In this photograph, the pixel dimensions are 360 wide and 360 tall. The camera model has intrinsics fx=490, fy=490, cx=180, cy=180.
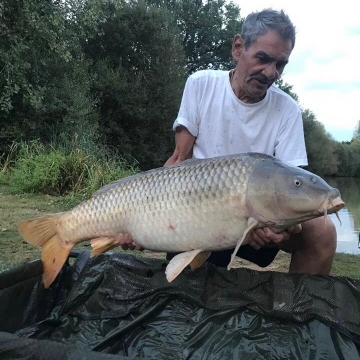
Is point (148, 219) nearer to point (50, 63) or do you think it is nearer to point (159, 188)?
point (159, 188)

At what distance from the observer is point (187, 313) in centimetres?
158

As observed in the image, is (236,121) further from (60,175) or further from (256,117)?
(60,175)

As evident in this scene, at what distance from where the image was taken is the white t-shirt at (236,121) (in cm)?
179

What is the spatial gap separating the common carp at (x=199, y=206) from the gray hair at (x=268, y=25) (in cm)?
54

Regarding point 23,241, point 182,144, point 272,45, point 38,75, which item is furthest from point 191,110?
point 38,75

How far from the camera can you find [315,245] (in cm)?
160

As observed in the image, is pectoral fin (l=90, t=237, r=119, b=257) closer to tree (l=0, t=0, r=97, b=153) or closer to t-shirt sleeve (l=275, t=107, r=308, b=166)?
→ t-shirt sleeve (l=275, t=107, r=308, b=166)

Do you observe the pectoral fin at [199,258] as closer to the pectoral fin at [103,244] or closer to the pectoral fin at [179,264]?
the pectoral fin at [179,264]

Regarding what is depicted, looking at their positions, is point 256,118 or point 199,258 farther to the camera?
point 256,118

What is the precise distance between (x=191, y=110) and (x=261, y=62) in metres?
0.33

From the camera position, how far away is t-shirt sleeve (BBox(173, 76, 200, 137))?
186cm

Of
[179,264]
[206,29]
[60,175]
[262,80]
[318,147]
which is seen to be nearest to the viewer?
[179,264]

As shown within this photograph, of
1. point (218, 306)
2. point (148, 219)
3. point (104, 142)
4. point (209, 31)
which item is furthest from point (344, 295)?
point (209, 31)

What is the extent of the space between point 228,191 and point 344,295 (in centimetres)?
49
